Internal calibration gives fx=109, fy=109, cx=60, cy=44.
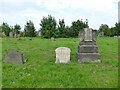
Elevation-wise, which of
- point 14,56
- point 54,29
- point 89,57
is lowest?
point 89,57

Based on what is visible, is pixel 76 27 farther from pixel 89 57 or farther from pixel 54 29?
pixel 89 57

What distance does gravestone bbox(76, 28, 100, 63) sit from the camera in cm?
798

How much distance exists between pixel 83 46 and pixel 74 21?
38.1 meters

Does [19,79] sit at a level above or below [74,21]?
below

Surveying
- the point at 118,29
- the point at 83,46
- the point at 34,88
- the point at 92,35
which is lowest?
the point at 34,88

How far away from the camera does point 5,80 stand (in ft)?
16.4

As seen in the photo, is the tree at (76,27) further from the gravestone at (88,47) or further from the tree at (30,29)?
the gravestone at (88,47)

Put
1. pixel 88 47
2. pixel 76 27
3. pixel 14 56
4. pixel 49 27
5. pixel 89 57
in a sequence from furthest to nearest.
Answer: pixel 76 27 < pixel 49 27 < pixel 88 47 < pixel 89 57 < pixel 14 56

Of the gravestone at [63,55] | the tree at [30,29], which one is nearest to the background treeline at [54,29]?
the tree at [30,29]

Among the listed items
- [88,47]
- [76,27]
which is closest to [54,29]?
[76,27]

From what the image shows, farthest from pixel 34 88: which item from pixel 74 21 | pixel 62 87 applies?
pixel 74 21

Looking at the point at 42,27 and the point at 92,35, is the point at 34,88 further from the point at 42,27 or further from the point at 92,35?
the point at 42,27

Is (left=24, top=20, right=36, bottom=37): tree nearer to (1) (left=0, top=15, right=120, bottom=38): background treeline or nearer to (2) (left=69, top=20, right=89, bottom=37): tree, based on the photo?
(1) (left=0, top=15, right=120, bottom=38): background treeline

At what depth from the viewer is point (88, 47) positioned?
8117 millimetres
